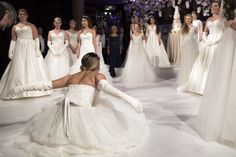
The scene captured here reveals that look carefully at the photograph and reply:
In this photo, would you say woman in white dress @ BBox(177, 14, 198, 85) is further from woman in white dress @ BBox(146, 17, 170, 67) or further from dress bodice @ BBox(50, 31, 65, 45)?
woman in white dress @ BBox(146, 17, 170, 67)

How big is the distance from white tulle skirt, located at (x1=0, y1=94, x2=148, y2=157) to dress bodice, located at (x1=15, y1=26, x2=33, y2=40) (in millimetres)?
3177

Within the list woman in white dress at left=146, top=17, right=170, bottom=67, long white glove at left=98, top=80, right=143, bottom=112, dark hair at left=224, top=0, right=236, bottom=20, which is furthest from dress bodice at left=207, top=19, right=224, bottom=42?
woman in white dress at left=146, top=17, right=170, bottom=67

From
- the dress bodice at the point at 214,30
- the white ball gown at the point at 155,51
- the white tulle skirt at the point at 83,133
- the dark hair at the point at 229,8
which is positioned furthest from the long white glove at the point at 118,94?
the white ball gown at the point at 155,51

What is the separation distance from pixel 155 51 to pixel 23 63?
636 centimetres

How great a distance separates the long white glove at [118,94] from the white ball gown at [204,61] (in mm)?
3225

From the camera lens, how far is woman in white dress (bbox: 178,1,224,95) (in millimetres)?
6500

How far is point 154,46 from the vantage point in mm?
12508

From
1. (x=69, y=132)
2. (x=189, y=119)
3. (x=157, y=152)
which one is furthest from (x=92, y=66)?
(x=189, y=119)

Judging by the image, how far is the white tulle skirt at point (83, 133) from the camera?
3.64 metres

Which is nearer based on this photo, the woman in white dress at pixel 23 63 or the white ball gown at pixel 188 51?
the woman in white dress at pixel 23 63

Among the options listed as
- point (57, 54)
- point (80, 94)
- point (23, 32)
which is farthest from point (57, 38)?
point (80, 94)

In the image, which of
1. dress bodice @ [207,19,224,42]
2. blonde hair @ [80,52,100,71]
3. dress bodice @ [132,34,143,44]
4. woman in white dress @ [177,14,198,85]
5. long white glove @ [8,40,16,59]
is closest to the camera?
blonde hair @ [80,52,100,71]

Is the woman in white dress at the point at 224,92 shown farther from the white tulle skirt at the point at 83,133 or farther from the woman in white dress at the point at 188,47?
the woman in white dress at the point at 188,47

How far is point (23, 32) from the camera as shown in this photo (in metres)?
6.96
